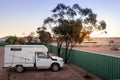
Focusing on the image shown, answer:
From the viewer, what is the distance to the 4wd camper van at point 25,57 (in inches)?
774

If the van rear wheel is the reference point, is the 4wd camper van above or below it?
above

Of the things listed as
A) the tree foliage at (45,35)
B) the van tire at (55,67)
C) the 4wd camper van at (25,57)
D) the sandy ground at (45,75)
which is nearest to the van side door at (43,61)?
the 4wd camper van at (25,57)

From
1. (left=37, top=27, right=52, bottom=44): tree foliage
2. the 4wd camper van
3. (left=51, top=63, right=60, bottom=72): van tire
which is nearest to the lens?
the 4wd camper van

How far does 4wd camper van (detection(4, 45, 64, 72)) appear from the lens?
774 inches

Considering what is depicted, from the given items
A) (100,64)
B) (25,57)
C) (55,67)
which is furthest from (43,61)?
(100,64)

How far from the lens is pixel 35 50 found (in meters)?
20.0

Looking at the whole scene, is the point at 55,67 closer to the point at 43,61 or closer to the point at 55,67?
the point at 55,67

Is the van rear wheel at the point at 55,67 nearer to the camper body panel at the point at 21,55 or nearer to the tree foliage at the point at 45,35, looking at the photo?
the camper body panel at the point at 21,55

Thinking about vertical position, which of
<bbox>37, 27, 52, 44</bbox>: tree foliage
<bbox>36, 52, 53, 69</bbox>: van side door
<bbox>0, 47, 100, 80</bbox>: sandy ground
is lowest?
<bbox>0, 47, 100, 80</bbox>: sandy ground

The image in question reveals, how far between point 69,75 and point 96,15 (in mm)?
10950

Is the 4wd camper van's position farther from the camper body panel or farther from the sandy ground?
the sandy ground

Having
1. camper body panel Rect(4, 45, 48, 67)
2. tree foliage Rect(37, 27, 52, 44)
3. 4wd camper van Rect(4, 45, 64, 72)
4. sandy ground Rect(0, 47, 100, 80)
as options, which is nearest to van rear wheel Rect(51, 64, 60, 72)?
4wd camper van Rect(4, 45, 64, 72)

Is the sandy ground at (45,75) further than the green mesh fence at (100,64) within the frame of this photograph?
Yes

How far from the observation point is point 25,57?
19844 mm
